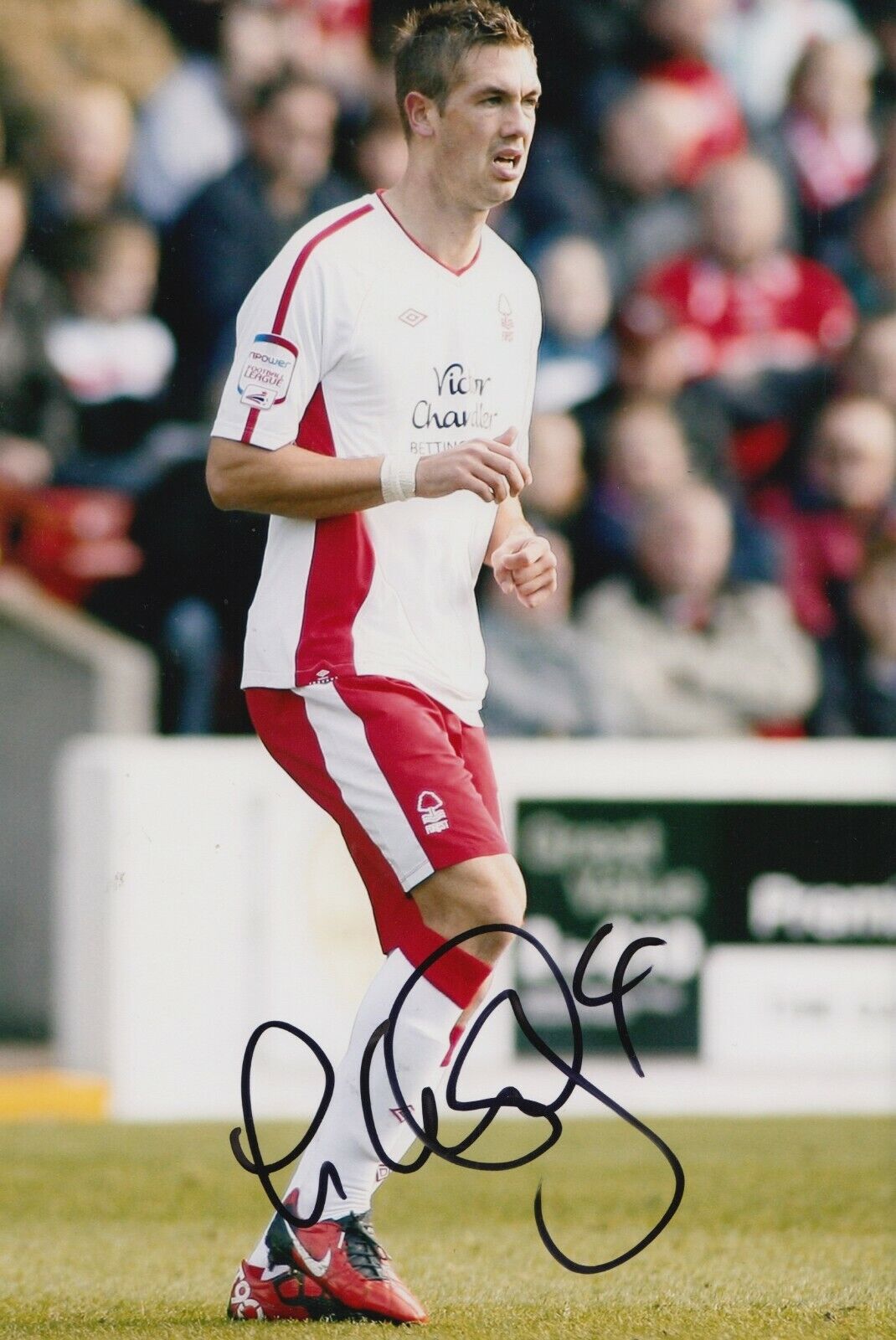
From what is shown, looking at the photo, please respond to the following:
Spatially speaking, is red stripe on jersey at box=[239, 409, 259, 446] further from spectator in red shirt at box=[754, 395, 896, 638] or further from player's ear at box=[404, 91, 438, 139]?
spectator in red shirt at box=[754, 395, 896, 638]

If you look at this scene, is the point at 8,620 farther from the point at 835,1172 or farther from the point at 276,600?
the point at 276,600

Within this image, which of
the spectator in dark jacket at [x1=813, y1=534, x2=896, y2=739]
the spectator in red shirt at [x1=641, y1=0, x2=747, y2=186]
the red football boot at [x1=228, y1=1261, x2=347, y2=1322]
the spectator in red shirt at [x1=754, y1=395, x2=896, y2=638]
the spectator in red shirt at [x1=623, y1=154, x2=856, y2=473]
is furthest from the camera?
the spectator in red shirt at [x1=641, y1=0, x2=747, y2=186]

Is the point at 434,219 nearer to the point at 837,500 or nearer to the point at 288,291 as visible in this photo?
the point at 288,291

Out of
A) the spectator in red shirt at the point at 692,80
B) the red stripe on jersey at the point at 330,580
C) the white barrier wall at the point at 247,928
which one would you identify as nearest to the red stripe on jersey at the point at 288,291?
the red stripe on jersey at the point at 330,580

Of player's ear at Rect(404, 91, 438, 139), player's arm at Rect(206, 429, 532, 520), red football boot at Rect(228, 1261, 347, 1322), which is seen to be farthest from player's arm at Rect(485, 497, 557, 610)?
red football boot at Rect(228, 1261, 347, 1322)

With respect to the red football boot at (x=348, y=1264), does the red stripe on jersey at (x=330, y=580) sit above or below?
above

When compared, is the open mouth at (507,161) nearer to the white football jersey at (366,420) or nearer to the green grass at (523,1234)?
the white football jersey at (366,420)

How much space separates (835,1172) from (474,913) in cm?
295

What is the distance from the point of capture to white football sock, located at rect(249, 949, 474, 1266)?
3566mm

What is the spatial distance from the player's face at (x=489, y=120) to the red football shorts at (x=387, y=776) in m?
0.89

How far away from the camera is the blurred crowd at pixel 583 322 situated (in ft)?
27.7

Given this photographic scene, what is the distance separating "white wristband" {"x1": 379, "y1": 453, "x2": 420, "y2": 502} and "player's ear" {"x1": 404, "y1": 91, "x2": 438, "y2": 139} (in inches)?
24.1

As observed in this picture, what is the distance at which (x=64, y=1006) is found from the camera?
304 inches

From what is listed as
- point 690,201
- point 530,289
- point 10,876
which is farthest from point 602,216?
point 530,289
